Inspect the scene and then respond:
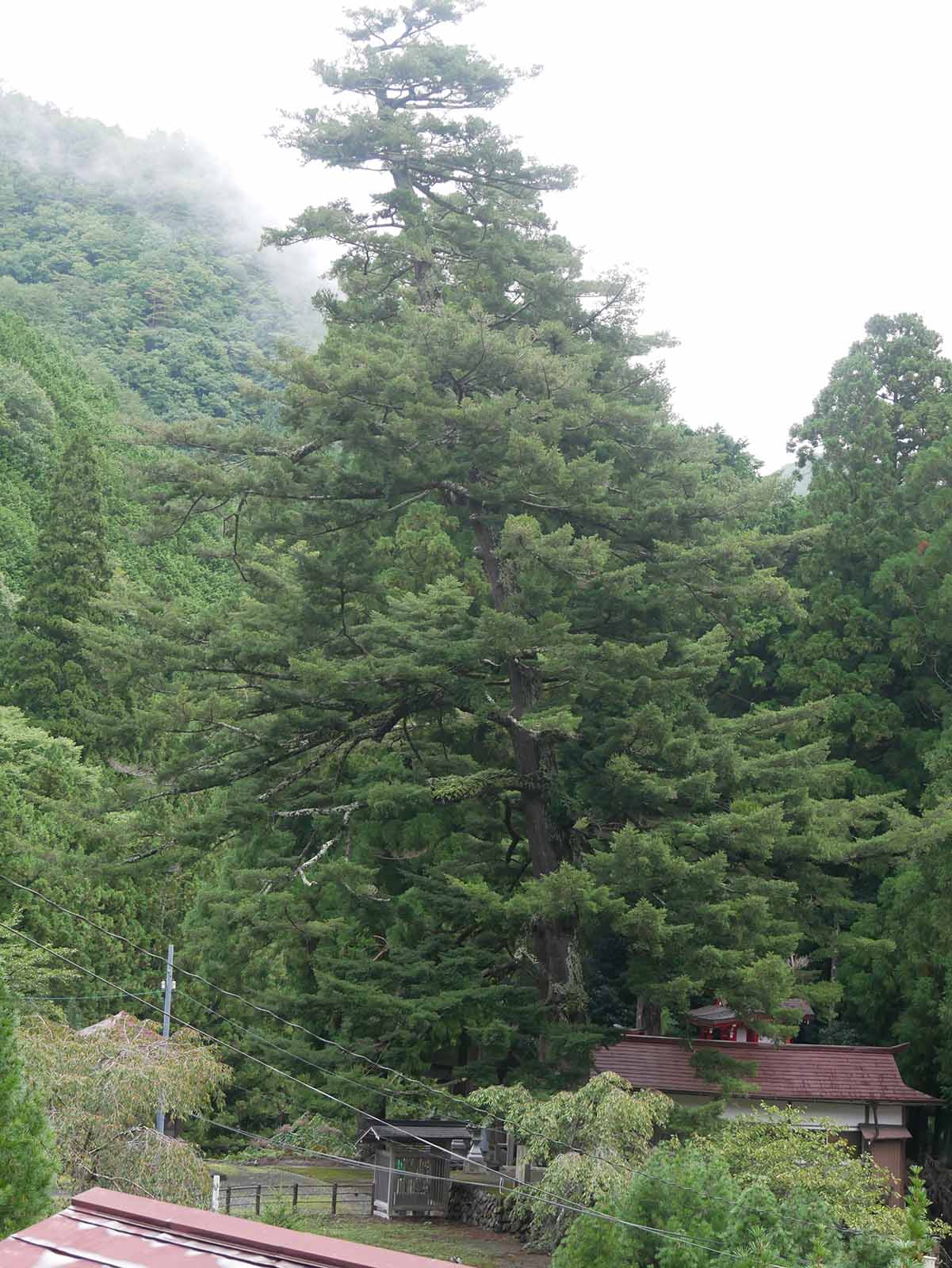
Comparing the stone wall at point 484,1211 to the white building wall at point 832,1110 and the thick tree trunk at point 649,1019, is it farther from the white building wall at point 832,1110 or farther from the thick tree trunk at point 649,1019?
the thick tree trunk at point 649,1019

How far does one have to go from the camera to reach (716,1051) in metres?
16.7

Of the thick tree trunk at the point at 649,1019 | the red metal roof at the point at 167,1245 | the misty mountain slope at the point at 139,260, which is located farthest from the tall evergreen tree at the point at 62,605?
the red metal roof at the point at 167,1245

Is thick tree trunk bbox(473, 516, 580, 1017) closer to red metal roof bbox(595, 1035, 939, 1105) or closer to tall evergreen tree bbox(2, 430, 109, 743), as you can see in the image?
red metal roof bbox(595, 1035, 939, 1105)

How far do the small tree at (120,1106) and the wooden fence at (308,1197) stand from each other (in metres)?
3.76

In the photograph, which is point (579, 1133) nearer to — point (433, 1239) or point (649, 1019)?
point (433, 1239)

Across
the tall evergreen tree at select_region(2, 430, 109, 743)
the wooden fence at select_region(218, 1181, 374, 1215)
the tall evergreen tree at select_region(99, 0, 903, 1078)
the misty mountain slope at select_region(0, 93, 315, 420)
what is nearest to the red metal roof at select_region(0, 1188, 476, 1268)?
the tall evergreen tree at select_region(99, 0, 903, 1078)

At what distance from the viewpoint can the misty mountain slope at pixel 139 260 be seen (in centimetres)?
6988

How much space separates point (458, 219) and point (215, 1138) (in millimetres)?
17618

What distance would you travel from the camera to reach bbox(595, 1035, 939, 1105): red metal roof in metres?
18.2

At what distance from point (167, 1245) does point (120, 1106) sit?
10363 mm

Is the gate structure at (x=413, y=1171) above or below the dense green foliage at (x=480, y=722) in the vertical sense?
below

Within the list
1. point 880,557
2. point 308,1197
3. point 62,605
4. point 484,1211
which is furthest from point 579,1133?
point 62,605

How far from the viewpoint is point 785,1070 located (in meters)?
18.9

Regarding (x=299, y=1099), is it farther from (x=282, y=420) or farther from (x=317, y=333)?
(x=317, y=333)
